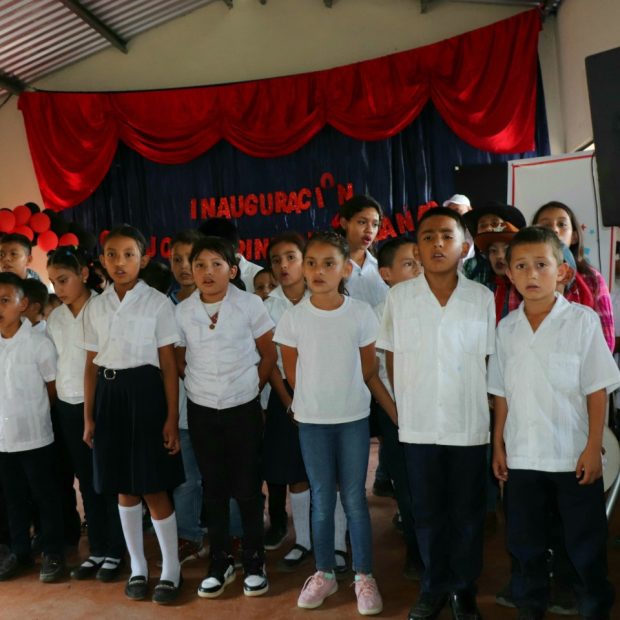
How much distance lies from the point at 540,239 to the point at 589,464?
601 millimetres

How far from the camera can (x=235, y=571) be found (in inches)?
95.4

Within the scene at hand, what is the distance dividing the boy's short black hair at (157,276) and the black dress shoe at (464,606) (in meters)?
1.63

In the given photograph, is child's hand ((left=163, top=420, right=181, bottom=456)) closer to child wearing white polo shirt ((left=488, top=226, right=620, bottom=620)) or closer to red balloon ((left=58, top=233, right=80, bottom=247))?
child wearing white polo shirt ((left=488, top=226, right=620, bottom=620))

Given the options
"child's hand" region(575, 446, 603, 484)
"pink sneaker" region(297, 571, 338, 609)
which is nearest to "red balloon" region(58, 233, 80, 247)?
"pink sneaker" region(297, 571, 338, 609)

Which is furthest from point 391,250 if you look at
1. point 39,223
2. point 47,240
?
point 39,223

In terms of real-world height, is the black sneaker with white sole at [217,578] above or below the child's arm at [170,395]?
below

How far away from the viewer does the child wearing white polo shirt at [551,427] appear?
1.76 metres

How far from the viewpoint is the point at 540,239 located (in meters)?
1.83

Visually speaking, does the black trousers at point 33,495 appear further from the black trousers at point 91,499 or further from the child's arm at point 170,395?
the child's arm at point 170,395

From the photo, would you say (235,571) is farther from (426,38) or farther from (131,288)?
(426,38)

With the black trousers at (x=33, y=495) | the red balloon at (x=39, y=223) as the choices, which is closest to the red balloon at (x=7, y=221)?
the red balloon at (x=39, y=223)

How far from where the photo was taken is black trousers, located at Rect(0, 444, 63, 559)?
255 cm

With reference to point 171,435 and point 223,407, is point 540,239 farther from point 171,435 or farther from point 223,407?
point 171,435

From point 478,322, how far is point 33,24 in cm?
586
